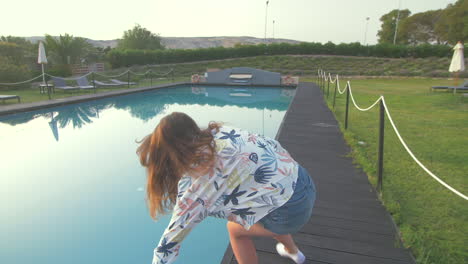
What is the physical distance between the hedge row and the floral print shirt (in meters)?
26.2

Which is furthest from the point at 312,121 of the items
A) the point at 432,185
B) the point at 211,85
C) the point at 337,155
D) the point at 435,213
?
the point at 211,85

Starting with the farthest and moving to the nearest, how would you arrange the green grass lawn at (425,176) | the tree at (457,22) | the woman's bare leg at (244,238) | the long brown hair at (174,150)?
the tree at (457,22) < the green grass lawn at (425,176) < the woman's bare leg at (244,238) < the long brown hair at (174,150)

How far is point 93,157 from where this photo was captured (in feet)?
17.1

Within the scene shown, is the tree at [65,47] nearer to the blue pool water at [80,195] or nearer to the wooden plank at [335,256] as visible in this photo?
the blue pool water at [80,195]

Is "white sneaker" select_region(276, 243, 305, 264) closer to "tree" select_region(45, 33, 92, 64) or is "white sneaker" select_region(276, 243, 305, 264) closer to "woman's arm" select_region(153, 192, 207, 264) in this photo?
"woman's arm" select_region(153, 192, 207, 264)

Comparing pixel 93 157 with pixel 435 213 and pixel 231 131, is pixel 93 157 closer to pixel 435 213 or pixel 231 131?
pixel 231 131

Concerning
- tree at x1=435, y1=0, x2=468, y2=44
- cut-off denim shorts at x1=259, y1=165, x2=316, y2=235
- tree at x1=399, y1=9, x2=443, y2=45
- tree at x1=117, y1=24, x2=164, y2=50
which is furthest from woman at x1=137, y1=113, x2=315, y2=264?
tree at x1=399, y1=9, x2=443, y2=45

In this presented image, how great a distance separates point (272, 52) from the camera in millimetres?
28703

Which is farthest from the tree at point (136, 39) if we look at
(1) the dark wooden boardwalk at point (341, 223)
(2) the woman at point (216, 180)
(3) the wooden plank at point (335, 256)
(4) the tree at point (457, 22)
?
(2) the woman at point (216, 180)

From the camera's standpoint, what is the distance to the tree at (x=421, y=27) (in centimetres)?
5088

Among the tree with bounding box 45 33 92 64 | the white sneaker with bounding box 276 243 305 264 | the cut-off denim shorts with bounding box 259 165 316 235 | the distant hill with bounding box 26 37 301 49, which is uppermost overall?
the distant hill with bounding box 26 37 301 49

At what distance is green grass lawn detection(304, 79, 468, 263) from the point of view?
2.18 meters

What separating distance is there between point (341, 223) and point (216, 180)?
5.36ft

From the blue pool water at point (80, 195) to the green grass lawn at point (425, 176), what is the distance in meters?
1.72
